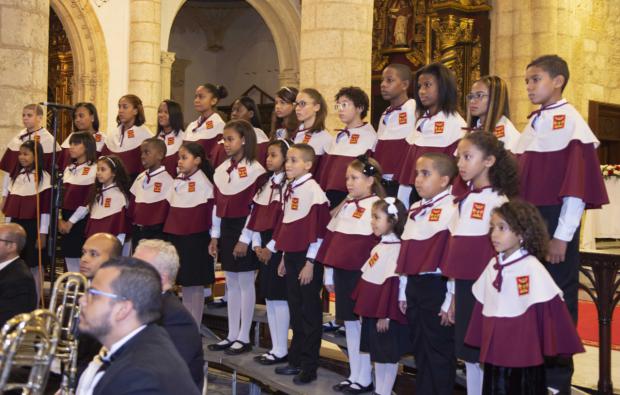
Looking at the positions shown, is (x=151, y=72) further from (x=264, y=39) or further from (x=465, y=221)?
(x=465, y=221)

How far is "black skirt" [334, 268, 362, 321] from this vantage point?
4980 millimetres

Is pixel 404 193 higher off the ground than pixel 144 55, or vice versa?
pixel 144 55

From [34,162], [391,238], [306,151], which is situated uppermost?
[306,151]

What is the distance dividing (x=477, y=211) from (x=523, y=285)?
19.3 inches

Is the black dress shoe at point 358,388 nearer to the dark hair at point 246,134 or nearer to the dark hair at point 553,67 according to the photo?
Result: the dark hair at point 246,134

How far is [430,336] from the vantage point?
435 cm

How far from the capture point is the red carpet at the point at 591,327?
6.27 metres

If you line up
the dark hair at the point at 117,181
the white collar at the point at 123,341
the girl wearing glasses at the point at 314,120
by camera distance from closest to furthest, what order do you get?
the white collar at the point at 123,341
the girl wearing glasses at the point at 314,120
the dark hair at the point at 117,181

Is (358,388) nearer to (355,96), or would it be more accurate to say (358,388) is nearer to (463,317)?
(463,317)

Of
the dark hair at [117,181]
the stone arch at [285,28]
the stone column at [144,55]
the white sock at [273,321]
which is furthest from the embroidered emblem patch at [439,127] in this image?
the stone arch at [285,28]

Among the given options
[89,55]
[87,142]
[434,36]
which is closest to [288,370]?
[87,142]

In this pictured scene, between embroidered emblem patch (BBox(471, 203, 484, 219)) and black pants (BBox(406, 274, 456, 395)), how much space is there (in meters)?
0.49

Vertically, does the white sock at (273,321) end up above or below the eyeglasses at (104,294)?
below

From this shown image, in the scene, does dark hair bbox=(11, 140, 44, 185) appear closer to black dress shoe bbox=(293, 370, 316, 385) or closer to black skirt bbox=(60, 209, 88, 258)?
black skirt bbox=(60, 209, 88, 258)
